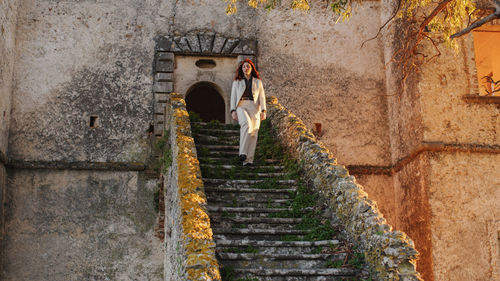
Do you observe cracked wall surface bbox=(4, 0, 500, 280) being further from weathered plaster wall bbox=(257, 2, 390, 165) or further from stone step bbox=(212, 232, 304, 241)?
stone step bbox=(212, 232, 304, 241)

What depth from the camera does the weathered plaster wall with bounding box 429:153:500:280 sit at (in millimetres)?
11727

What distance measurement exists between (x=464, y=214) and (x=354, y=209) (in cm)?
526

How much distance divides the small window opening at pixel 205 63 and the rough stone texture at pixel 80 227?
115 inches

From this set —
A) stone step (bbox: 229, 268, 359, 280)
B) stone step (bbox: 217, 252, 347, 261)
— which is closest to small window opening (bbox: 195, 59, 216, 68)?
stone step (bbox: 217, 252, 347, 261)

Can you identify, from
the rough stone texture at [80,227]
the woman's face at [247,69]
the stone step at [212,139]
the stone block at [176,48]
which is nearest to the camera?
the woman's face at [247,69]

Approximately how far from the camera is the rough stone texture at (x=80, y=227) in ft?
41.0

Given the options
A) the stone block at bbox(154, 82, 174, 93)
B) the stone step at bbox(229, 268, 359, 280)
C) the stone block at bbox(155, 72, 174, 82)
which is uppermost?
the stone block at bbox(155, 72, 174, 82)

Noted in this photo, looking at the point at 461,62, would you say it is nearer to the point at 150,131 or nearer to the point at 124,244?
the point at 150,131

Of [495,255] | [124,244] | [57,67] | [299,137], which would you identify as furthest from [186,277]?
[57,67]

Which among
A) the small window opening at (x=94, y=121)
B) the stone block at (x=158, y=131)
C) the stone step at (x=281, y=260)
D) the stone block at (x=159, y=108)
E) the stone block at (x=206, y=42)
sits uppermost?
the stone block at (x=206, y=42)

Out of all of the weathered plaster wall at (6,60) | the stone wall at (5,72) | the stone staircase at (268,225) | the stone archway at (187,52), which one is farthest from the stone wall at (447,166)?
the weathered plaster wall at (6,60)

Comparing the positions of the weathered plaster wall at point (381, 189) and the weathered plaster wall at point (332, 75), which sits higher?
the weathered plaster wall at point (332, 75)

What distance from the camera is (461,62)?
12977 millimetres

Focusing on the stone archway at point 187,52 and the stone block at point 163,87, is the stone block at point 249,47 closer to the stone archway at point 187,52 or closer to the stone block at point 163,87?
the stone archway at point 187,52
